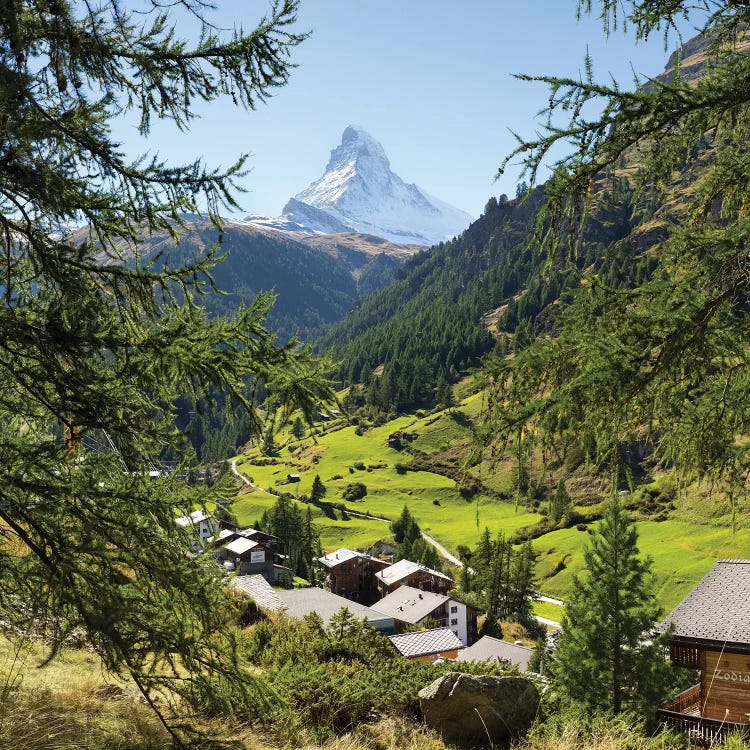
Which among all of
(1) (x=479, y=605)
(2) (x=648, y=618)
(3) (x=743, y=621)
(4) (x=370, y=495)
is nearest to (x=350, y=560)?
(1) (x=479, y=605)

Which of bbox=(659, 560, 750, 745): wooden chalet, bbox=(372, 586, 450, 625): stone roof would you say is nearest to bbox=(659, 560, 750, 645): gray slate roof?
bbox=(659, 560, 750, 745): wooden chalet

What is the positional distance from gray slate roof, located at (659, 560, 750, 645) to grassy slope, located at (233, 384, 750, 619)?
15.5 m

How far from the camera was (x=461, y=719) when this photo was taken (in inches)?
390

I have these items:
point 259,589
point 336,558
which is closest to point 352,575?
point 336,558

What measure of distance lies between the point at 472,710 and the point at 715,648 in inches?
380

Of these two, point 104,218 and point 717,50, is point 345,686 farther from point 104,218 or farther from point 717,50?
point 717,50

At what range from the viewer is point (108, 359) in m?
6.39

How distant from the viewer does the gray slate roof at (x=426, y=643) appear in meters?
40.7

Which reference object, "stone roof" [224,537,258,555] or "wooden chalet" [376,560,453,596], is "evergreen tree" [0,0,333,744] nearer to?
"wooden chalet" [376,560,453,596]

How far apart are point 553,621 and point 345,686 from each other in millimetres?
66485

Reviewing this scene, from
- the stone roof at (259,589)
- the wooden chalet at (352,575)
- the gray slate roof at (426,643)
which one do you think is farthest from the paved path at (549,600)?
the stone roof at (259,589)

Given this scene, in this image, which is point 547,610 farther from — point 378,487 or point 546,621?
point 378,487

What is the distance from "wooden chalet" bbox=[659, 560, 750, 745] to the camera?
1570 cm

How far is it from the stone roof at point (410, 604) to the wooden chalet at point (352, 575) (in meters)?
16.9
